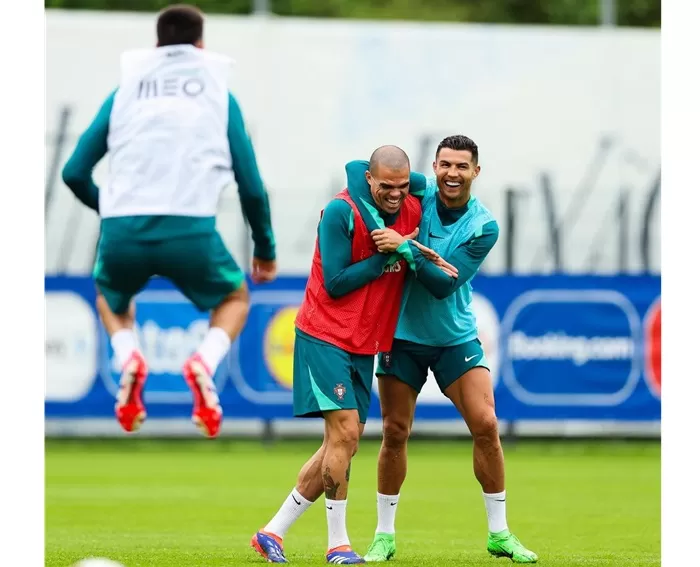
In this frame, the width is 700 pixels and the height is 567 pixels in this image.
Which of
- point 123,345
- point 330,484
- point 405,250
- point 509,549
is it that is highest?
point 405,250

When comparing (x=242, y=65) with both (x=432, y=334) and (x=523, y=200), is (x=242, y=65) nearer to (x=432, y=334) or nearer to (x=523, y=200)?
(x=523, y=200)

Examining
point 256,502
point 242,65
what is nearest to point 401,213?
point 256,502

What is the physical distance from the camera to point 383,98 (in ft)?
76.2

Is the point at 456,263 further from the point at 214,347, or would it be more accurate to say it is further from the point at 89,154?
the point at 89,154

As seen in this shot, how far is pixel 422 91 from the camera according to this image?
2325cm

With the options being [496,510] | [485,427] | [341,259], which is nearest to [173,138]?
[341,259]

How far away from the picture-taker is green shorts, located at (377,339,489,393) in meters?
8.23

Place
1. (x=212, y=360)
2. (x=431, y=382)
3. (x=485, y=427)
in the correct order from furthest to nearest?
(x=431, y=382) < (x=485, y=427) < (x=212, y=360)

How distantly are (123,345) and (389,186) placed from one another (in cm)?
168

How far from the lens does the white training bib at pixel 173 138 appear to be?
7.46 meters

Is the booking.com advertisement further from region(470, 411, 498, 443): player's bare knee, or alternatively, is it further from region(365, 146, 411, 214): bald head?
region(365, 146, 411, 214): bald head
